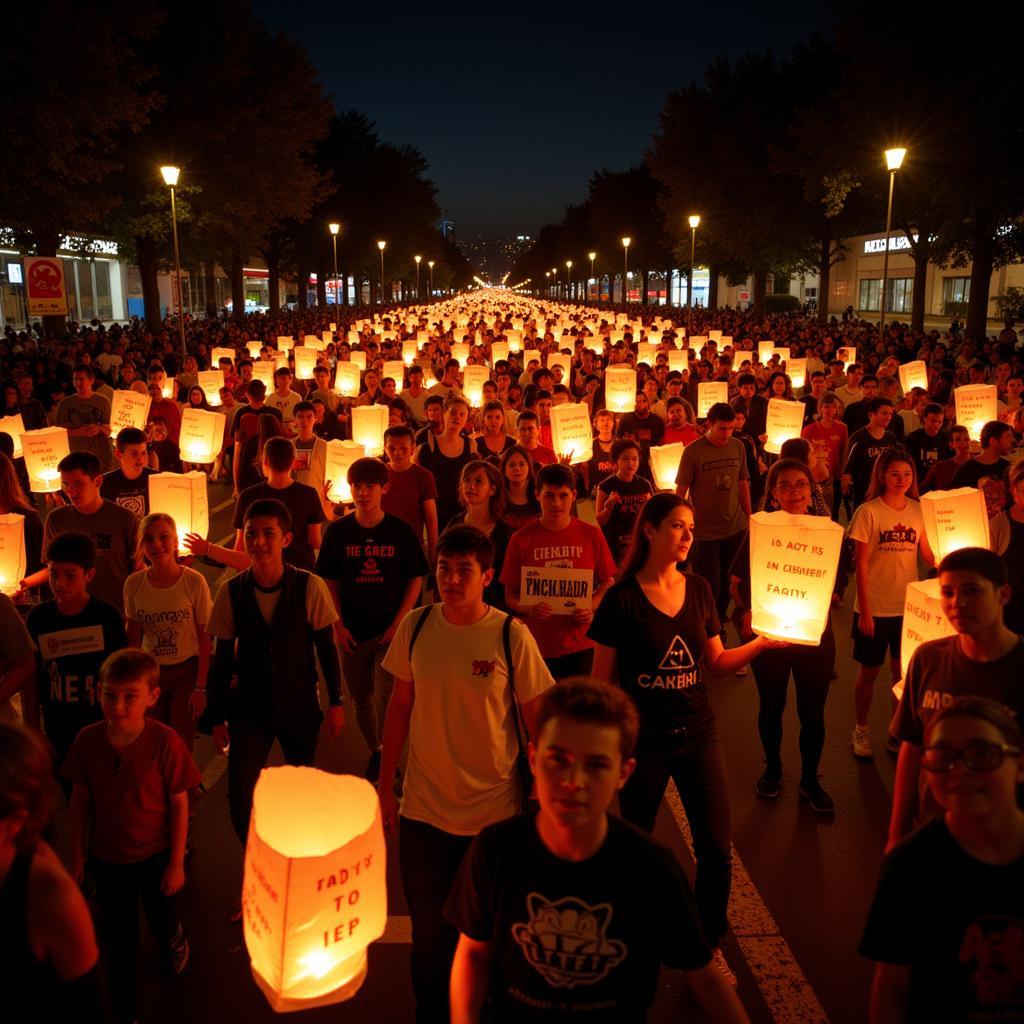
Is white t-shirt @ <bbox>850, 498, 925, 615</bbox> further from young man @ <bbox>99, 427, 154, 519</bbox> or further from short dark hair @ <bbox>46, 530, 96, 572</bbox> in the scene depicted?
young man @ <bbox>99, 427, 154, 519</bbox>

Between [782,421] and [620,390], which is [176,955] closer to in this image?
[782,421]

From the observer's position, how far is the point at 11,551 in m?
5.61

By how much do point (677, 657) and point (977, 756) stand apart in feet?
5.56

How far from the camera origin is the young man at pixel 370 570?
18.0 feet

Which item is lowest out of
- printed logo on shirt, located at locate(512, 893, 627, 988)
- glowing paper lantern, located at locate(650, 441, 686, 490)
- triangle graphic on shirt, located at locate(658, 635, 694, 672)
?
printed logo on shirt, located at locate(512, 893, 627, 988)

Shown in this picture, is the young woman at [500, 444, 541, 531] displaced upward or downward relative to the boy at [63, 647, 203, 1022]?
upward

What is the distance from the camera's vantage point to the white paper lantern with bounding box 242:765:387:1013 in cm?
217

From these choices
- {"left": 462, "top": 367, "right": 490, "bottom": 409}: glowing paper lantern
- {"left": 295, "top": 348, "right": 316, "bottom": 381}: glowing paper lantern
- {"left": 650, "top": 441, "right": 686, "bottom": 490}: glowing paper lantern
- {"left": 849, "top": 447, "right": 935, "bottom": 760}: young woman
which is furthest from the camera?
{"left": 295, "top": 348, "right": 316, "bottom": 381}: glowing paper lantern

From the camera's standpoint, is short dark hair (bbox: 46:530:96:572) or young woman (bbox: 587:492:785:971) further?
short dark hair (bbox: 46:530:96:572)

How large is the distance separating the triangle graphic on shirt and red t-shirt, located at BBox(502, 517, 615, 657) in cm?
133

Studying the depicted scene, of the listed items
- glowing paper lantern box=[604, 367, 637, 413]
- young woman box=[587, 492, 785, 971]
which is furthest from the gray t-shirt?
glowing paper lantern box=[604, 367, 637, 413]

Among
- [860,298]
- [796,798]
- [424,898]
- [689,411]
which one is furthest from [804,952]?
[860,298]

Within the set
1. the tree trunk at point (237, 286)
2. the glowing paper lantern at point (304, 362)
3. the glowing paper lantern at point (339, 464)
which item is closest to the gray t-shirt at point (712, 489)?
the glowing paper lantern at point (339, 464)

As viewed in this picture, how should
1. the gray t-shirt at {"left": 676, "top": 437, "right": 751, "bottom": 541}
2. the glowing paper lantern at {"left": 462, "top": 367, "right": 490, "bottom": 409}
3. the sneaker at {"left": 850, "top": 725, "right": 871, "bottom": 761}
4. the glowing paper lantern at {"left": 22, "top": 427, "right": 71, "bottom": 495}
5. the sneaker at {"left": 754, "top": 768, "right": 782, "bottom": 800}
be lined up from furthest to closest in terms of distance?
the glowing paper lantern at {"left": 462, "top": 367, "right": 490, "bottom": 409} → the glowing paper lantern at {"left": 22, "top": 427, "right": 71, "bottom": 495} → the gray t-shirt at {"left": 676, "top": 437, "right": 751, "bottom": 541} → the sneaker at {"left": 850, "top": 725, "right": 871, "bottom": 761} → the sneaker at {"left": 754, "top": 768, "right": 782, "bottom": 800}
